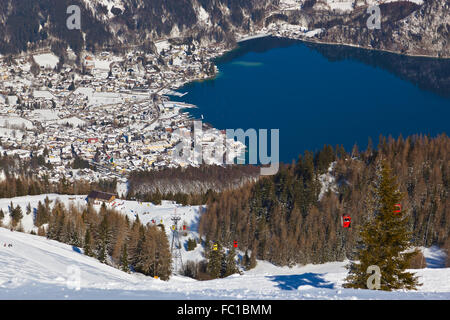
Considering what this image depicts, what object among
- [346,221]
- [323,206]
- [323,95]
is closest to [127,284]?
[346,221]

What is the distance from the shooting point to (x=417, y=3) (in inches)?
6668

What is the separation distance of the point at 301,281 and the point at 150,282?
6156mm

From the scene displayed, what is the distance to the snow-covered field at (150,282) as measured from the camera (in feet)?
46.4

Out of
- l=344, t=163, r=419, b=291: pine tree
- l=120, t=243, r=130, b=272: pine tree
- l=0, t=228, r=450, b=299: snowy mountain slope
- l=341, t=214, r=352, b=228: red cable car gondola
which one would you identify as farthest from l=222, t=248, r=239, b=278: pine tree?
l=344, t=163, r=419, b=291: pine tree

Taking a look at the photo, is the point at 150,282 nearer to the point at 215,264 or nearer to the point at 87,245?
the point at 87,245

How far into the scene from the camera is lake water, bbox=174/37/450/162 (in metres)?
85.4

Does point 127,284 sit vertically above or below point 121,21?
below

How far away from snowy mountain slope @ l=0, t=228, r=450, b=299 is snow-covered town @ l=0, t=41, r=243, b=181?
44446 mm

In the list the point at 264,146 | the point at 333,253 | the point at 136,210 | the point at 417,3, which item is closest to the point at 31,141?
the point at 264,146

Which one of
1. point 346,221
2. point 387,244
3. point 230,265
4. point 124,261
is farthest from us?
point 346,221

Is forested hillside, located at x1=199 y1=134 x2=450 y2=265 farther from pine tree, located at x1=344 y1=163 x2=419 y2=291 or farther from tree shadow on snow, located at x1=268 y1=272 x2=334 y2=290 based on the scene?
pine tree, located at x1=344 y1=163 x2=419 y2=291

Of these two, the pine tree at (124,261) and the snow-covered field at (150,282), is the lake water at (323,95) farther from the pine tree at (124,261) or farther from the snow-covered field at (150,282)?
the snow-covered field at (150,282)

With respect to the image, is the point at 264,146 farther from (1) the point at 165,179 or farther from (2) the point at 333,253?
(2) the point at 333,253

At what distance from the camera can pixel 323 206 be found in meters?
41.7
